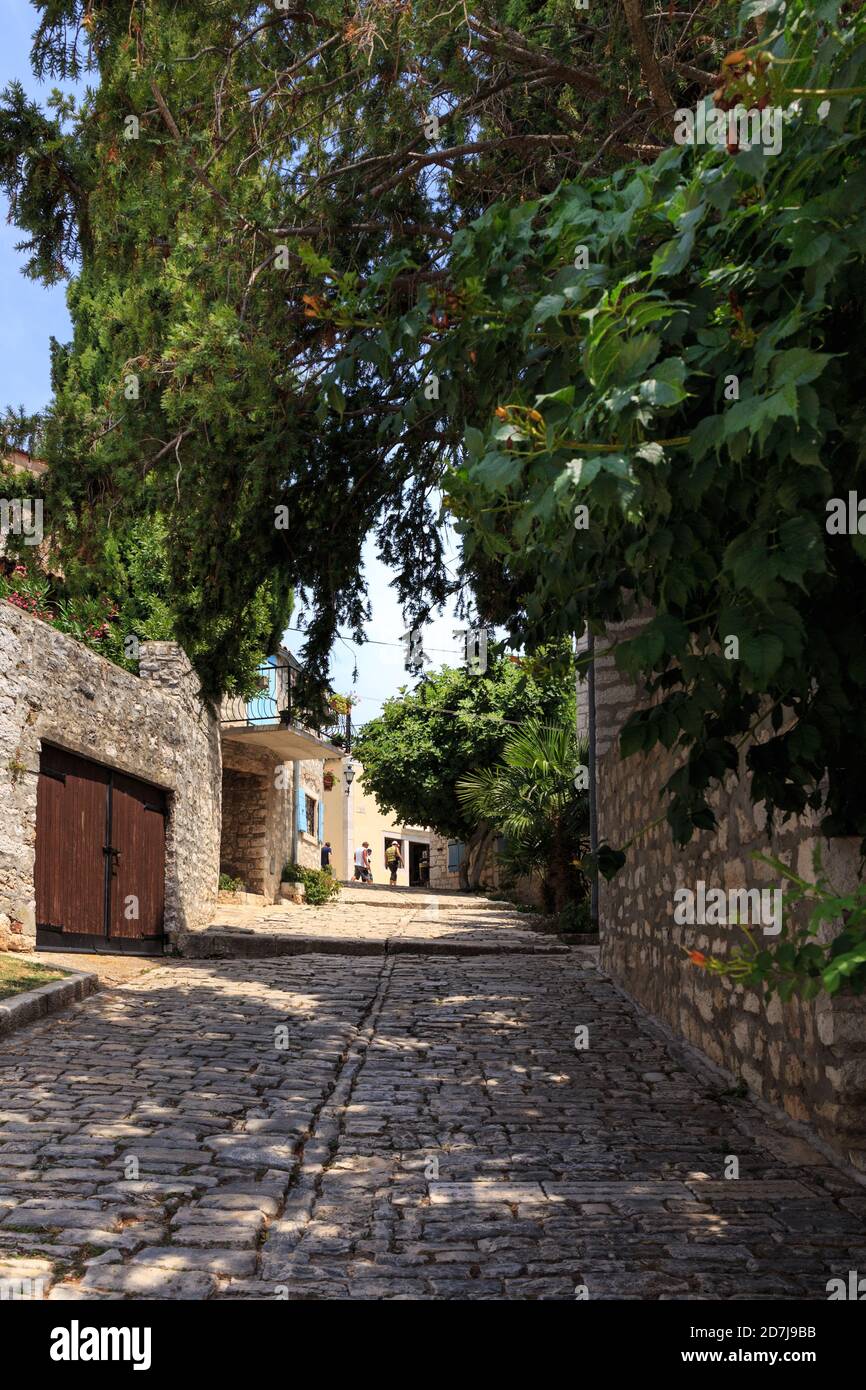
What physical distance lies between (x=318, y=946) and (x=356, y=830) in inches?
1283

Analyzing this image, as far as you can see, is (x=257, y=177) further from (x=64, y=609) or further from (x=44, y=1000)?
(x=64, y=609)

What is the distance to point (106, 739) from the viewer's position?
11914mm

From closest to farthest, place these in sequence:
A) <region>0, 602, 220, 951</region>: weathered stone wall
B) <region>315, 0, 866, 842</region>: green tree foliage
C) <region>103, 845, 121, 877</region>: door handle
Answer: <region>315, 0, 866, 842</region>: green tree foliage
<region>0, 602, 220, 951</region>: weathered stone wall
<region>103, 845, 121, 877</region>: door handle

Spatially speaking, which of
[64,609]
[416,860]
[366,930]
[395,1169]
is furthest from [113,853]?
[416,860]

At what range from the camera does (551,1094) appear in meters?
5.93

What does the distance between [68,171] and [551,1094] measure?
576 centimetres

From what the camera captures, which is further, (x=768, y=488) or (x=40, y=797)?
(x=40, y=797)

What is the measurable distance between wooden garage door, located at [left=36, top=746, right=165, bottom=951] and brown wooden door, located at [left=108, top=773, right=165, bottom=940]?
0.01 m

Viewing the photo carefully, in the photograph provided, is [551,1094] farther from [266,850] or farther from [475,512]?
[266,850]

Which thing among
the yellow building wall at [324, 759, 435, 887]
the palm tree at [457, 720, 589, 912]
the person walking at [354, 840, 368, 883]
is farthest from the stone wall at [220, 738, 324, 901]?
the person walking at [354, 840, 368, 883]

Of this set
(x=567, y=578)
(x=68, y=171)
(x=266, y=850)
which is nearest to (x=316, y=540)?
(x=68, y=171)

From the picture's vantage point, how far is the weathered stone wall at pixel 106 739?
9.77m

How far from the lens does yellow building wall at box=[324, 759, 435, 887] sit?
138ft

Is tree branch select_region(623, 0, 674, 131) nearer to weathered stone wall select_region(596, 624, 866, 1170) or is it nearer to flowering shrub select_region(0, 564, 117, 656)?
weathered stone wall select_region(596, 624, 866, 1170)
